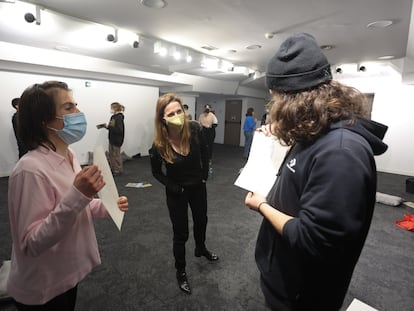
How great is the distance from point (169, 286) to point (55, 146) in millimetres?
1527

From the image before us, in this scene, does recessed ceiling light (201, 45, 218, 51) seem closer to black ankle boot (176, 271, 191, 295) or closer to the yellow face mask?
the yellow face mask

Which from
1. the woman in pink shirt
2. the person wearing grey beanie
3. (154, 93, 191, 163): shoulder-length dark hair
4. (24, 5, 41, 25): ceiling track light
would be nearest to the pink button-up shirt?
the woman in pink shirt

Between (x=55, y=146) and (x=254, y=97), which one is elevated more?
(x=254, y=97)

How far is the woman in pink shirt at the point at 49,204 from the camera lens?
2.70ft

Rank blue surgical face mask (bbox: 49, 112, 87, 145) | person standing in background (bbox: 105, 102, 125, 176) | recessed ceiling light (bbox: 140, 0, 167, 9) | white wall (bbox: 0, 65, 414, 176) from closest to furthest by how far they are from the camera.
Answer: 1. blue surgical face mask (bbox: 49, 112, 87, 145)
2. recessed ceiling light (bbox: 140, 0, 167, 9)
3. person standing in background (bbox: 105, 102, 125, 176)
4. white wall (bbox: 0, 65, 414, 176)

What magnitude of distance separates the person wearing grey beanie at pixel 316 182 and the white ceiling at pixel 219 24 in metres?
2.26

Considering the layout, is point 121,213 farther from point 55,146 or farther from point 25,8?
point 25,8

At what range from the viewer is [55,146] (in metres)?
1.01

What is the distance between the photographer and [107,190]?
99 cm

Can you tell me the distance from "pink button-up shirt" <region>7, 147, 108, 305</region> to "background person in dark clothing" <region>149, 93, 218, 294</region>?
84 cm

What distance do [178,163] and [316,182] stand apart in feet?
4.24

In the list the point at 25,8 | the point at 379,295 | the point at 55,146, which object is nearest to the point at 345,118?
the point at 55,146

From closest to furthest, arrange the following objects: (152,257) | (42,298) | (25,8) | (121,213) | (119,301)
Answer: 1. (42,298)
2. (121,213)
3. (119,301)
4. (152,257)
5. (25,8)

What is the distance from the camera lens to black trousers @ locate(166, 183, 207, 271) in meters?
1.83
